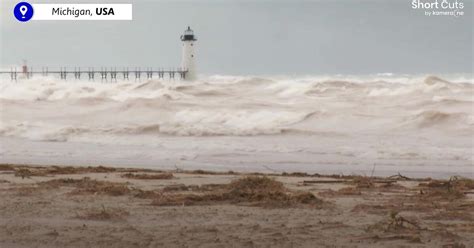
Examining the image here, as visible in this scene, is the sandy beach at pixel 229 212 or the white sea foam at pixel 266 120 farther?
the white sea foam at pixel 266 120

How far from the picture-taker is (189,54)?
75.5 metres

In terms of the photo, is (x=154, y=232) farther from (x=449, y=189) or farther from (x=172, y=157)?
(x=172, y=157)

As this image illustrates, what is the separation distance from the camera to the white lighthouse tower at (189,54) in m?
74.8

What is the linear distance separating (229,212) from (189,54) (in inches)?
2667

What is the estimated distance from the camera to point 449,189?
→ 10664 mm

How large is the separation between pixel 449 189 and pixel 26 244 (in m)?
6.44

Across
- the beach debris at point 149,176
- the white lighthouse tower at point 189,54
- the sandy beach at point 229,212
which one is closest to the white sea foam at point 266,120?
the beach debris at point 149,176

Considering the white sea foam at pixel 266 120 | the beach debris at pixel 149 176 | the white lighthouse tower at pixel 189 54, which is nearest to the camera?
the beach debris at pixel 149 176

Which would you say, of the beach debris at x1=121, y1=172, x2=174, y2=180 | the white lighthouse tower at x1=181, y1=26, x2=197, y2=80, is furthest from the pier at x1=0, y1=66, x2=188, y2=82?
the beach debris at x1=121, y1=172, x2=174, y2=180

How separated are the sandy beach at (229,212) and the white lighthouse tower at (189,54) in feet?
208

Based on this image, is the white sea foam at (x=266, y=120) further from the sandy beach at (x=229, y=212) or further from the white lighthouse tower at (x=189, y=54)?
the white lighthouse tower at (x=189, y=54)

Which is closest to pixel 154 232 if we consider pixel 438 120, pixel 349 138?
pixel 349 138

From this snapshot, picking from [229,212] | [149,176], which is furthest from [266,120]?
[229,212]

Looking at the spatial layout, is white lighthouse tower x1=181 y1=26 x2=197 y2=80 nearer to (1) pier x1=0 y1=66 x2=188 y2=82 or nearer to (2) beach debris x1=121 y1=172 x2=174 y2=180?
(1) pier x1=0 y1=66 x2=188 y2=82
